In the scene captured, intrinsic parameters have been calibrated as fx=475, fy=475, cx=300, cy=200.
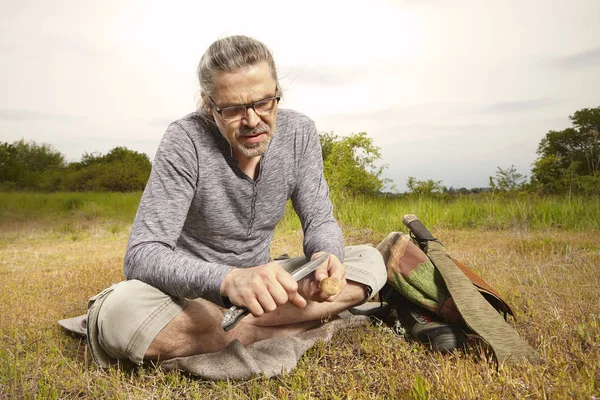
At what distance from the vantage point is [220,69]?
8.11ft

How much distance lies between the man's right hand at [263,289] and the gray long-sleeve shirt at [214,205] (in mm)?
163

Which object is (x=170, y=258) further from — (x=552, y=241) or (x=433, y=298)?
(x=552, y=241)

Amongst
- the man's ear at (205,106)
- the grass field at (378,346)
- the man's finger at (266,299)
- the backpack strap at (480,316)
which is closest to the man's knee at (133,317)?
the grass field at (378,346)

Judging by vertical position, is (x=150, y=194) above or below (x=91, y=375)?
above

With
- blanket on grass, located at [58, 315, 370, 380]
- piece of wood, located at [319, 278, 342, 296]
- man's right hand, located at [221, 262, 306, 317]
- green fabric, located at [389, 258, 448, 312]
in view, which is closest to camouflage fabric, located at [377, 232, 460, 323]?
green fabric, located at [389, 258, 448, 312]

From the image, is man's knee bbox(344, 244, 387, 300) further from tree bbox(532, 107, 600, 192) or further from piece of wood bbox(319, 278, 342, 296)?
tree bbox(532, 107, 600, 192)

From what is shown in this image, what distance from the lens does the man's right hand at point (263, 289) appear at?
1.86m

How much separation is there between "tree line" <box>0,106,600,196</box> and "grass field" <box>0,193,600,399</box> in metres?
2.80

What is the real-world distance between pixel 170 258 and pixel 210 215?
1.93ft

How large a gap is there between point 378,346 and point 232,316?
3.38 ft

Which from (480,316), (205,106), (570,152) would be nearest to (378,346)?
(480,316)

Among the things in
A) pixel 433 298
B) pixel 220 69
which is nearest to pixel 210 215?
pixel 220 69

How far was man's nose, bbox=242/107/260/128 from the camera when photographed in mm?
2510

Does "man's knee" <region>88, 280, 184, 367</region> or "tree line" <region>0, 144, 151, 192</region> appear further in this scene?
"tree line" <region>0, 144, 151, 192</region>
